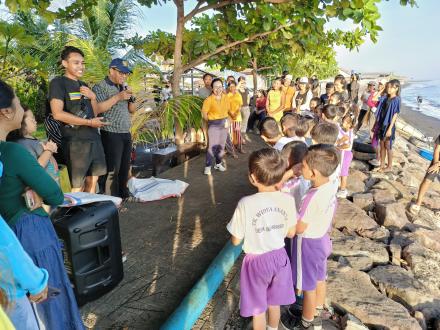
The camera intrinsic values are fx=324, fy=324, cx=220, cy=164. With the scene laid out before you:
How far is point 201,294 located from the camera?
2.33 metres

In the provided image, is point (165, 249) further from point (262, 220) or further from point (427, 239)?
point (427, 239)

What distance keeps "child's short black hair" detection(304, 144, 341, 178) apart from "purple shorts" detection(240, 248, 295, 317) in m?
0.63

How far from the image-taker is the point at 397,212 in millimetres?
5191

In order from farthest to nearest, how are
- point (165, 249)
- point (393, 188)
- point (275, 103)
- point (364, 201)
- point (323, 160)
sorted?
point (275, 103) < point (393, 188) < point (364, 201) < point (165, 249) < point (323, 160)

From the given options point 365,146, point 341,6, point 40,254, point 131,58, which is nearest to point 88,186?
point 40,254

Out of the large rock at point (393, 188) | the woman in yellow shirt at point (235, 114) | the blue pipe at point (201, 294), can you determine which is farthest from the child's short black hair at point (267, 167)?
the large rock at point (393, 188)

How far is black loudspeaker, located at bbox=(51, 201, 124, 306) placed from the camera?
2.23 meters

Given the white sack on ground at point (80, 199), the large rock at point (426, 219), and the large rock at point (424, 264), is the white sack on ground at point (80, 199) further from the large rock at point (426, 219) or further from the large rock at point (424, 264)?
the large rock at point (426, 219)

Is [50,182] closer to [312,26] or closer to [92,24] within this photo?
[312,26]

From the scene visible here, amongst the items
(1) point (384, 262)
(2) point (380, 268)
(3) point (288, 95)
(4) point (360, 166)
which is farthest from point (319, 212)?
(3) point (288, 95)

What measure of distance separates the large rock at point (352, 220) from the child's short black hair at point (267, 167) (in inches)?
119

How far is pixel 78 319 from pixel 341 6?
5.05 meters

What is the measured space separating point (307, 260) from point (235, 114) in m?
4.82

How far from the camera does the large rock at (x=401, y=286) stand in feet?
10.6
